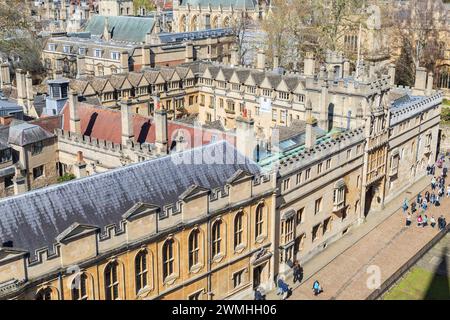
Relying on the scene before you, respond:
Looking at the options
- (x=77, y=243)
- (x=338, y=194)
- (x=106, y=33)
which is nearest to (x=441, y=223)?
(x=338, y=194)

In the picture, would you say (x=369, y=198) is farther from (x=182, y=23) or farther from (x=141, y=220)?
(x=182, y=23)

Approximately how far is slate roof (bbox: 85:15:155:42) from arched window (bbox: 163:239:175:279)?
51.8 m

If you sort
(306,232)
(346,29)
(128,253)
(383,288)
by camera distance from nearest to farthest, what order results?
(128,253)
(383,288)
(306,232)
(346,29)

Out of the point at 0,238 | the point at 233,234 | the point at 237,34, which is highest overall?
the point at 237,34

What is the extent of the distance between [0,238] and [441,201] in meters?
31.6

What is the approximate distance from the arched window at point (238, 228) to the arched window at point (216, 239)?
104cm

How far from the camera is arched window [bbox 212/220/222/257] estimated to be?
24297 mm

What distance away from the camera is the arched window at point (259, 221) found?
2648 centimetres

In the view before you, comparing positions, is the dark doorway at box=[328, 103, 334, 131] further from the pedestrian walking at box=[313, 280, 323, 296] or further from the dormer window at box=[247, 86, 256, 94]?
the pedestrian walking at box=[313, 280, 323, 296]

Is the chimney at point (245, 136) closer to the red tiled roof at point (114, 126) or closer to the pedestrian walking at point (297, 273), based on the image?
the red tiled roof at point (114, 126)

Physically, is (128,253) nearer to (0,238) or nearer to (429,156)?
(0,238)

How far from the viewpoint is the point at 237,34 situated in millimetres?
72062
